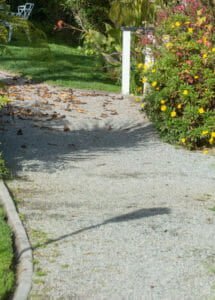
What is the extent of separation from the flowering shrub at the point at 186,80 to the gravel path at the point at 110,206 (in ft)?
1.11

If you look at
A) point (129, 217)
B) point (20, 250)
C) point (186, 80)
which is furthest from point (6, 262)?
point (186, 80)

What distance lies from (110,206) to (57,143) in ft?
9.97

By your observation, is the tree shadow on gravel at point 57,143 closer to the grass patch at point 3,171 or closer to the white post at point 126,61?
the grass patch at point 3,171

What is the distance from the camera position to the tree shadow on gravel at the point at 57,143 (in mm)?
8899

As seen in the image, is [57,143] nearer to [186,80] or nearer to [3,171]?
[186,80]

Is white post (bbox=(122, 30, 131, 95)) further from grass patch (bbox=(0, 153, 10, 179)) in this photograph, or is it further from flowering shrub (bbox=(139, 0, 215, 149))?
grass patch (bbox=(0, 153, 10, 179))

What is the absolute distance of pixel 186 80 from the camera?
10.4 metres

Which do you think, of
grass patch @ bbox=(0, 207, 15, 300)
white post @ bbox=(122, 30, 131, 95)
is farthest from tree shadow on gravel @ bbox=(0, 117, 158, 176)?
white post @ bbox=(122, 30, 131, 95)

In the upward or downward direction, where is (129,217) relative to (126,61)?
downward

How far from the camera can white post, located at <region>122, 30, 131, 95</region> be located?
14.8 m

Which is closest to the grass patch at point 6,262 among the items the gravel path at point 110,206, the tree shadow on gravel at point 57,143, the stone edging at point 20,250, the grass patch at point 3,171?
the stone edging at point 20,250

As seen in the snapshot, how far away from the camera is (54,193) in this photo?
754cm

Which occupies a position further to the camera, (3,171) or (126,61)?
(126,61)

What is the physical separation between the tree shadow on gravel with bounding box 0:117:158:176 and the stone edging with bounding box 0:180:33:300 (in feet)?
4.47
